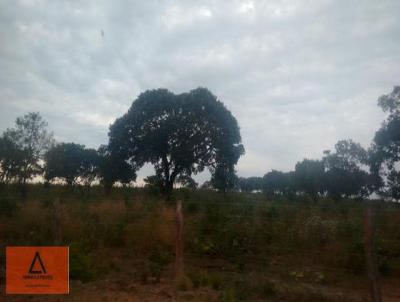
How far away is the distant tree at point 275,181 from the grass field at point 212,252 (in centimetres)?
3815

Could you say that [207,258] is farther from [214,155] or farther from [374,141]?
[214,155]

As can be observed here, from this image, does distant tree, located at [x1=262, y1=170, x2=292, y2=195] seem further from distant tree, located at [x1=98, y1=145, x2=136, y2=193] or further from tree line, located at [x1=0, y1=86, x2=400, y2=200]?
distant tree, located at [x1=98, y1=145, x2=136, y2=193]

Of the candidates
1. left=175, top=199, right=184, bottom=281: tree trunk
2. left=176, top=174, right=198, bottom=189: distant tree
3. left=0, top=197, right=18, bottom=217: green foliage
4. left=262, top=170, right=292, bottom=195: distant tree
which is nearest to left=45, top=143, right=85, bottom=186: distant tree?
left=176, top=174, right=198, bottom=189: distant tree

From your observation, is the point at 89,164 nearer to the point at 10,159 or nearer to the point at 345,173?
the point at 10,159

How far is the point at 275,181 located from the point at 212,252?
44.5 meters

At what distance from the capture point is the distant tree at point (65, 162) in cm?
3281

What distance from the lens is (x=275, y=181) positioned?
2157 inches

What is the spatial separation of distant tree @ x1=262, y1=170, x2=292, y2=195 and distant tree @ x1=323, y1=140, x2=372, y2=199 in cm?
1655

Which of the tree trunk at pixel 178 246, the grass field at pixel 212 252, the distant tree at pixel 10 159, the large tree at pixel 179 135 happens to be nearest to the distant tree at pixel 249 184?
the large tree at pixel 179 135

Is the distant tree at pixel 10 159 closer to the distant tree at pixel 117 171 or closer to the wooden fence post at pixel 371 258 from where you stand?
the distant tree at pixel 117 171

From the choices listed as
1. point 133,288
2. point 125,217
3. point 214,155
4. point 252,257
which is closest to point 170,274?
point 133,288

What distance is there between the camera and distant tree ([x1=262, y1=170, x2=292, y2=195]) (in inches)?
2055

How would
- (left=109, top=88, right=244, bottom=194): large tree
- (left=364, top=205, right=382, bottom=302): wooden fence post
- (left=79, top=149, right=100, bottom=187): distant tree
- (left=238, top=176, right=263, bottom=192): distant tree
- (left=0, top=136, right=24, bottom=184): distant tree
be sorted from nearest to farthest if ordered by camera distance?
(left=364, top=205, right=382, bottom=302): wooden fence post < (left=0, top=136, right=24, bottom=184): distant tree < (left=109, top=88, right=244, bottom=194): large tree < (left=79, top=149, right=100, bottom=187): distant tree < (left=238, top=176, right=263, bottom=192): distant tree

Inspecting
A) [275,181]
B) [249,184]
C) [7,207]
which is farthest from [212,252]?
[249,184]
